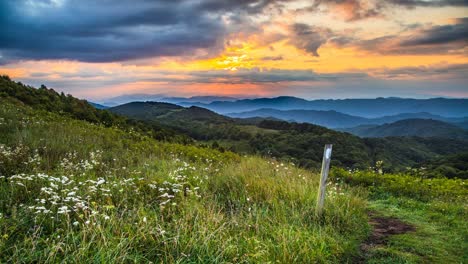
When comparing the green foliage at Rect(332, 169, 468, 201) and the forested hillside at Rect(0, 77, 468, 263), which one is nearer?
the forested hillside at Rect(0, 77, 468, 263)

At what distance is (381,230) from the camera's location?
717 centimetres

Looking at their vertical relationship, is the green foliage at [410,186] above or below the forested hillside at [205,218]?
below

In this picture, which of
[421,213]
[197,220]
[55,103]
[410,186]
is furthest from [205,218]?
[55,103]

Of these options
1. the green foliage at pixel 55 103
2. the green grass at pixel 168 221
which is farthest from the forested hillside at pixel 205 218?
the green foliage at pixel 55 103

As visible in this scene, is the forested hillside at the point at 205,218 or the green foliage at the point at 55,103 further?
the green foliage at the point at 55,103

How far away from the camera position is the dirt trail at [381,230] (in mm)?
6062

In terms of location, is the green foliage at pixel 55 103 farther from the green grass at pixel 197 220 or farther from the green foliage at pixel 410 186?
the green grass at pixel 197 220

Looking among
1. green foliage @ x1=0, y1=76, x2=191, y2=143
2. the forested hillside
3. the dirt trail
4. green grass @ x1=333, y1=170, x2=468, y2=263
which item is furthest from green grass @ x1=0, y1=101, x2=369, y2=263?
green foliage @ x1=0, y1=76, x2=191, y2=143

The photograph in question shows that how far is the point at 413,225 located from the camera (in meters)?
7.74

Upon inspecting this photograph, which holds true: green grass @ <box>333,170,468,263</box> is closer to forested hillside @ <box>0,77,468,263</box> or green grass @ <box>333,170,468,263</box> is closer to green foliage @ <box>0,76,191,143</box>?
forested hillside @ <box>0,77,468,263</box>

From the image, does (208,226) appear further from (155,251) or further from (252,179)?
(252,179)

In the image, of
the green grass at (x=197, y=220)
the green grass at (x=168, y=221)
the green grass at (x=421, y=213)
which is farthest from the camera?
the green grass at (x=421, y=213)

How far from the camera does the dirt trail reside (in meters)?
6.06

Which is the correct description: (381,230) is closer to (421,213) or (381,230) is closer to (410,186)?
(421,213)
